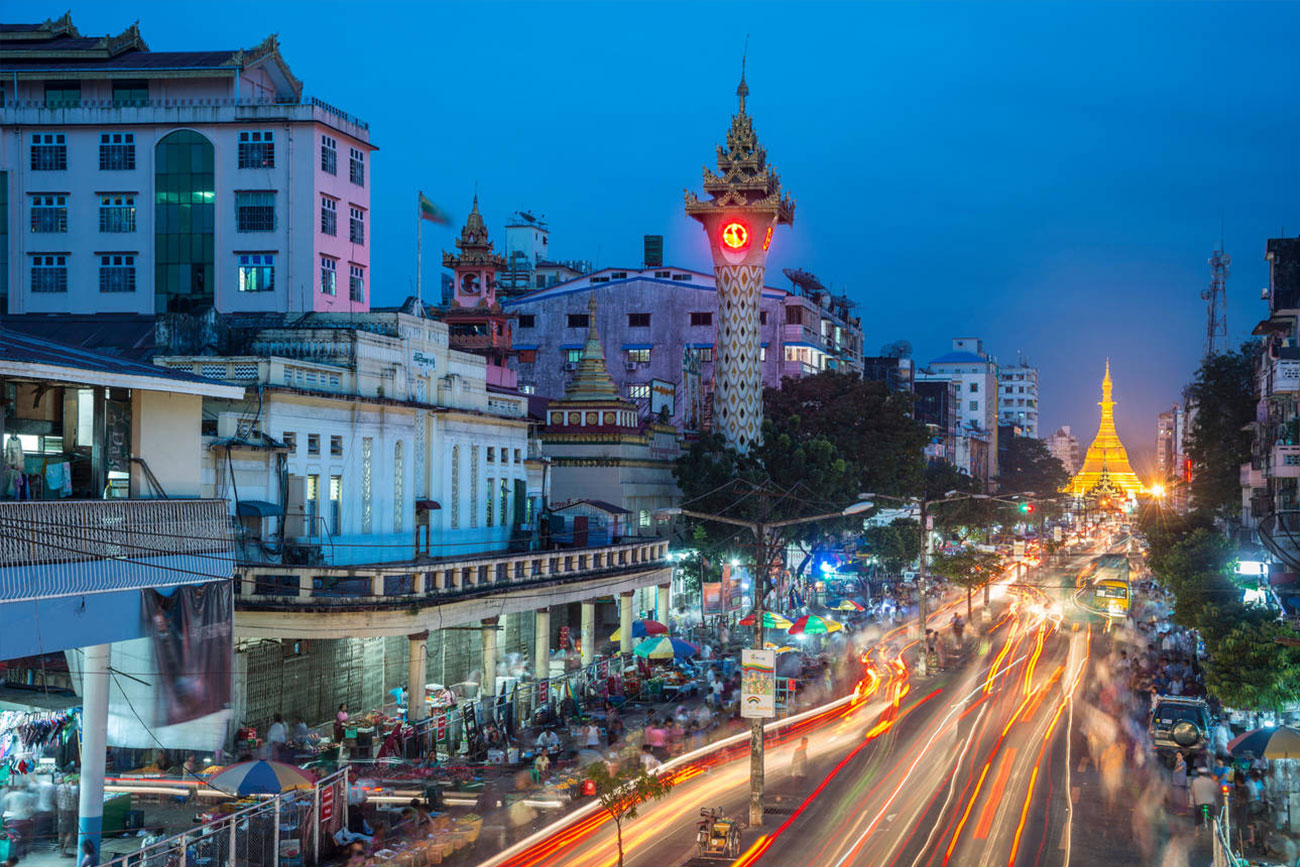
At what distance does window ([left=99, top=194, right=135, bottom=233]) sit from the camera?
6034 cm

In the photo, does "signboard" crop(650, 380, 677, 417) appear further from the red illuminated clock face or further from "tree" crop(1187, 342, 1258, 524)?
"tree" crop(1187, 342, 1258, 524)

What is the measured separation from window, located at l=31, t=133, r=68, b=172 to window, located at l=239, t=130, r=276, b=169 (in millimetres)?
7548

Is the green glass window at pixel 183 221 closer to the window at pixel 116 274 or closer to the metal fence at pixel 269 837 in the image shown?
the window at pixel 116 274

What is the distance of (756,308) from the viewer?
77.0 metres

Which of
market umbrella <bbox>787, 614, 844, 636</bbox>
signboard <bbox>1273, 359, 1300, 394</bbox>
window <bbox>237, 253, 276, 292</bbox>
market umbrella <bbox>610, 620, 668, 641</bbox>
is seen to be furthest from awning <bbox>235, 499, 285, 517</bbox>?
signboard <bbox>1273, 359, 1300, 394</bbox>

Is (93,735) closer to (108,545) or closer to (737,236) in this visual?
(108,545)

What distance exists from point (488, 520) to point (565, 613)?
29.4 ft

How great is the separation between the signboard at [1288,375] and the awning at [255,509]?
42.8 metres

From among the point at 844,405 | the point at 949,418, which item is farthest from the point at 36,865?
the point at 949,418

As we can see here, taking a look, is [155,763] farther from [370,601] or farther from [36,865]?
[36,865]

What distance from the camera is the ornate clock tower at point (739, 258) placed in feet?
247

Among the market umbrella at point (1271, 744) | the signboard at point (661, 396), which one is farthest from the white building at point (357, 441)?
the market umbrella at point (1271, 744)

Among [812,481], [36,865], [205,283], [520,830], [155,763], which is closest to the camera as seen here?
[36,865]

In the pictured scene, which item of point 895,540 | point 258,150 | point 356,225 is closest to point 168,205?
point 258,150
